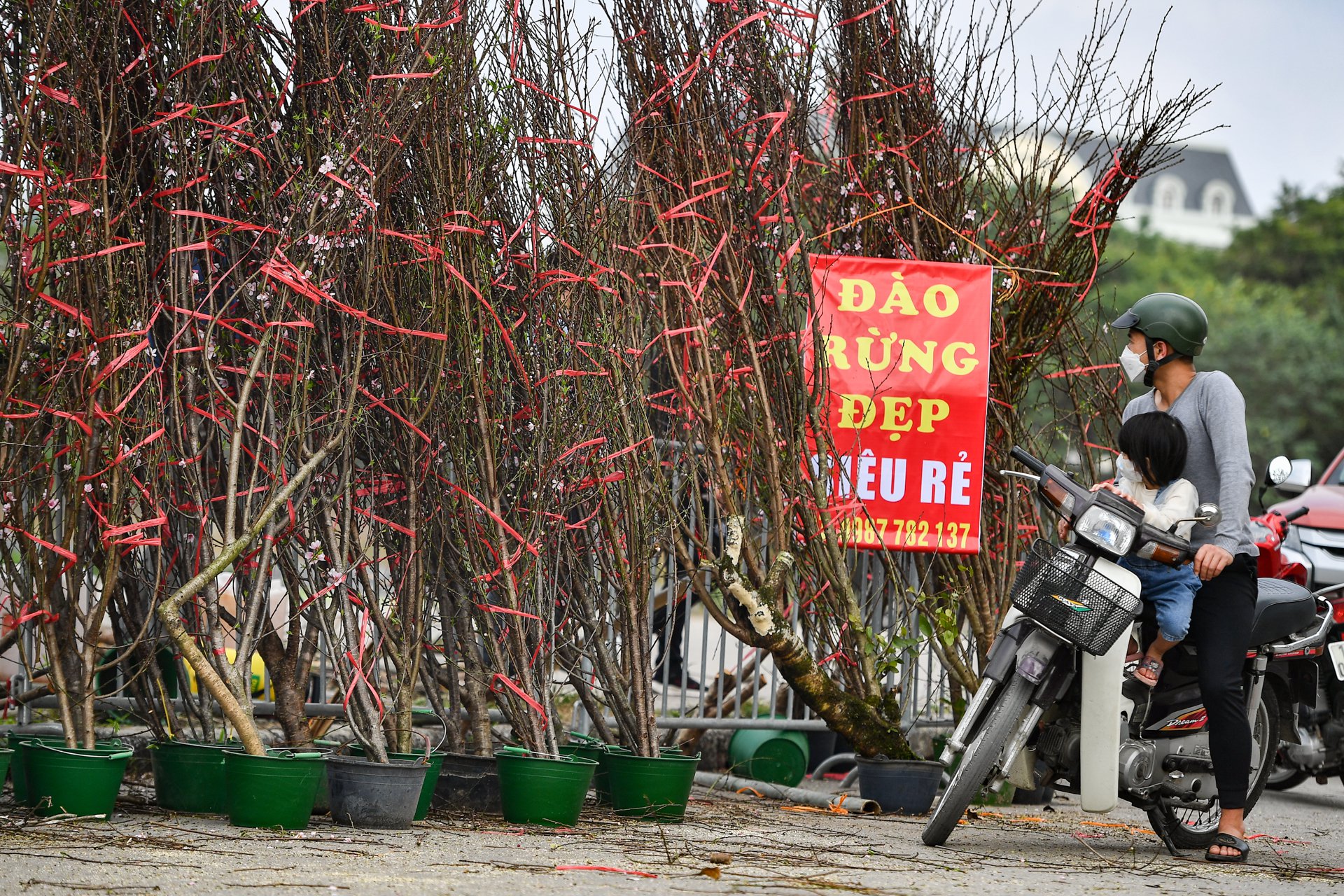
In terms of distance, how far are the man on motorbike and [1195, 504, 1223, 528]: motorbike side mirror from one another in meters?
0.03

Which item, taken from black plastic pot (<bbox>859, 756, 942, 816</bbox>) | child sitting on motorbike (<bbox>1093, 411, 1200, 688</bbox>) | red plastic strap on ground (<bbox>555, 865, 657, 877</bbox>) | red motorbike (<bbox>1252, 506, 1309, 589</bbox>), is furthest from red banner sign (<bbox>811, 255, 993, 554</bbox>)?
red plastic strap on ground (<bbox>555, 865, 657, 877</bbox>)

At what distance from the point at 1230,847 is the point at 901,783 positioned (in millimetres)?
1315

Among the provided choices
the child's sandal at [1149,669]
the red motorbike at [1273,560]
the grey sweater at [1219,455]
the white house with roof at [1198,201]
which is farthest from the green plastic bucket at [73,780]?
the white house with roof at [1198,201]

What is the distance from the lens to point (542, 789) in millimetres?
4664

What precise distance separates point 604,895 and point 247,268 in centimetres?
238

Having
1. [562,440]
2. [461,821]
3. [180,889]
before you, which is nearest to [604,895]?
[180,889]

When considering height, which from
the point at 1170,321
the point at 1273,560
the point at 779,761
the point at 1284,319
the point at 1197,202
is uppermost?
the point at 1197,202

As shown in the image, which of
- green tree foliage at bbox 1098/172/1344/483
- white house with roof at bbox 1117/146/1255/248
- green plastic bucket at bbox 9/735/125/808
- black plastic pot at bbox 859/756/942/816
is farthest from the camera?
white house with roof at bbox 1117/146/1255/248

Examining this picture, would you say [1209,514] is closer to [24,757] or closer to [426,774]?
[426,774]

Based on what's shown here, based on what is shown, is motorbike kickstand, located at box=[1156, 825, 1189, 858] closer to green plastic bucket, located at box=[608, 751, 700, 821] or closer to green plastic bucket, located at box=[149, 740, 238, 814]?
green plastic bucket, located at box=[608, 751, 700, 821]

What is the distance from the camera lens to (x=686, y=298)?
5453mm

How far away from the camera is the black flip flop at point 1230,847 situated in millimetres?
4738

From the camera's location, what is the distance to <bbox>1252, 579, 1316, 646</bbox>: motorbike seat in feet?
16.5

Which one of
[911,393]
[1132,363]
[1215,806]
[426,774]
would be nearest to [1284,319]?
[911,393]
